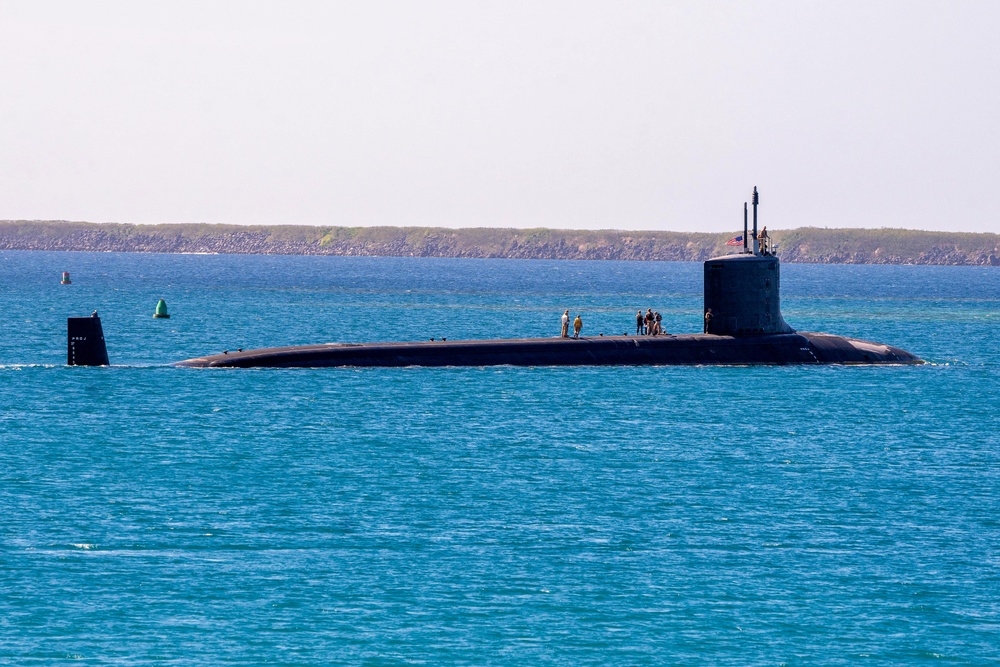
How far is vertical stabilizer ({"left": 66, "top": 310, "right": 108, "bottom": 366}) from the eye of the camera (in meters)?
51.2

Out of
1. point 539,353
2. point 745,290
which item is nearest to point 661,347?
point 745,290

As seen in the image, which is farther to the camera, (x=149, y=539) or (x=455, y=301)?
(x=455, y=301)

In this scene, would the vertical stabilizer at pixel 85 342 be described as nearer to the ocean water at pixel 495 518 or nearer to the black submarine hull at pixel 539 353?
the ocean water at pixel 495 518

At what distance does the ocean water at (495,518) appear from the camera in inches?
826

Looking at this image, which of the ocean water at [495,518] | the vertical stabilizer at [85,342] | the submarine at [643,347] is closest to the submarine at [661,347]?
the submarine at [643,347]

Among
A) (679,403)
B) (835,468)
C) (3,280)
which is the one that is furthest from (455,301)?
(835,468)

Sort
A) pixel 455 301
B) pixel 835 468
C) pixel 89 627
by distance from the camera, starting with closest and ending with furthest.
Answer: pixel 89 627 < pixel 835 468 < pixel 455 301

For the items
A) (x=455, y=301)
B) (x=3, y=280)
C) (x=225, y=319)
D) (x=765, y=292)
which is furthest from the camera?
(x=3, y=280)

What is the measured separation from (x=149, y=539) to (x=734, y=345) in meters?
33.9

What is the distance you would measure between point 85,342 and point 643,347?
825 inches

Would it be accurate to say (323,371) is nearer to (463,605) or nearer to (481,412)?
(481,412)

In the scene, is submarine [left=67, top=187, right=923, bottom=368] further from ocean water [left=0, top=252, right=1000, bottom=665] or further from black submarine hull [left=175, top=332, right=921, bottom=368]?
ocean water [left=0, top=252, right=1000, bottom=665]

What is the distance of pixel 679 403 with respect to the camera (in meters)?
48.6

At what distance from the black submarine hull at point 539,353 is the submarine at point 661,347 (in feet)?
0.12
